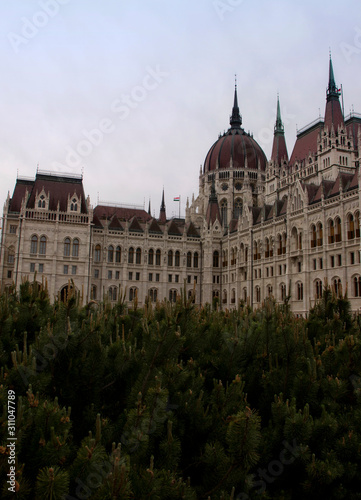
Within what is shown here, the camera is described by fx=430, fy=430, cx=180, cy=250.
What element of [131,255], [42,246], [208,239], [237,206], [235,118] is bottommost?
[131,255]

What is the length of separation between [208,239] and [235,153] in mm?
23597

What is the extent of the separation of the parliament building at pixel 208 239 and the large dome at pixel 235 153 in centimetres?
868

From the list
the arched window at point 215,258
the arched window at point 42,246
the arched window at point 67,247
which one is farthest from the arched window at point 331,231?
the arched window at point 42,246

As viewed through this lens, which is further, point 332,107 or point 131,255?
point 131,255

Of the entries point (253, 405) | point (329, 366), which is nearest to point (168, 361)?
point (253, 405)

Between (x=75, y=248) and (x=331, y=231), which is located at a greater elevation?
(x=75, y=248)

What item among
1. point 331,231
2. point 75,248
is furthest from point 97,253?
point 331,231

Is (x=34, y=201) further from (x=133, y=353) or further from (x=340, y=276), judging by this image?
(x=133, y=353)

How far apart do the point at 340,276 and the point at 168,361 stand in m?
35.3

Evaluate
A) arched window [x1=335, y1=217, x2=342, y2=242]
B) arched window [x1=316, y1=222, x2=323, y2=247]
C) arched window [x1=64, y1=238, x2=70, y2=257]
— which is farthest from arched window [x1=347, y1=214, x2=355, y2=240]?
arched window [x1=64, y1=238, x2=70, y2=257]

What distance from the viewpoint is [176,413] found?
489cm

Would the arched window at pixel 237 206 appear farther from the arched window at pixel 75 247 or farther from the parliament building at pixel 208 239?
the arched window at pixel 75 247

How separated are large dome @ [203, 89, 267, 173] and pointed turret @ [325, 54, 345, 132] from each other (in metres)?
21.5

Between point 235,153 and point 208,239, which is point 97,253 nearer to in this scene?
point 208,239
